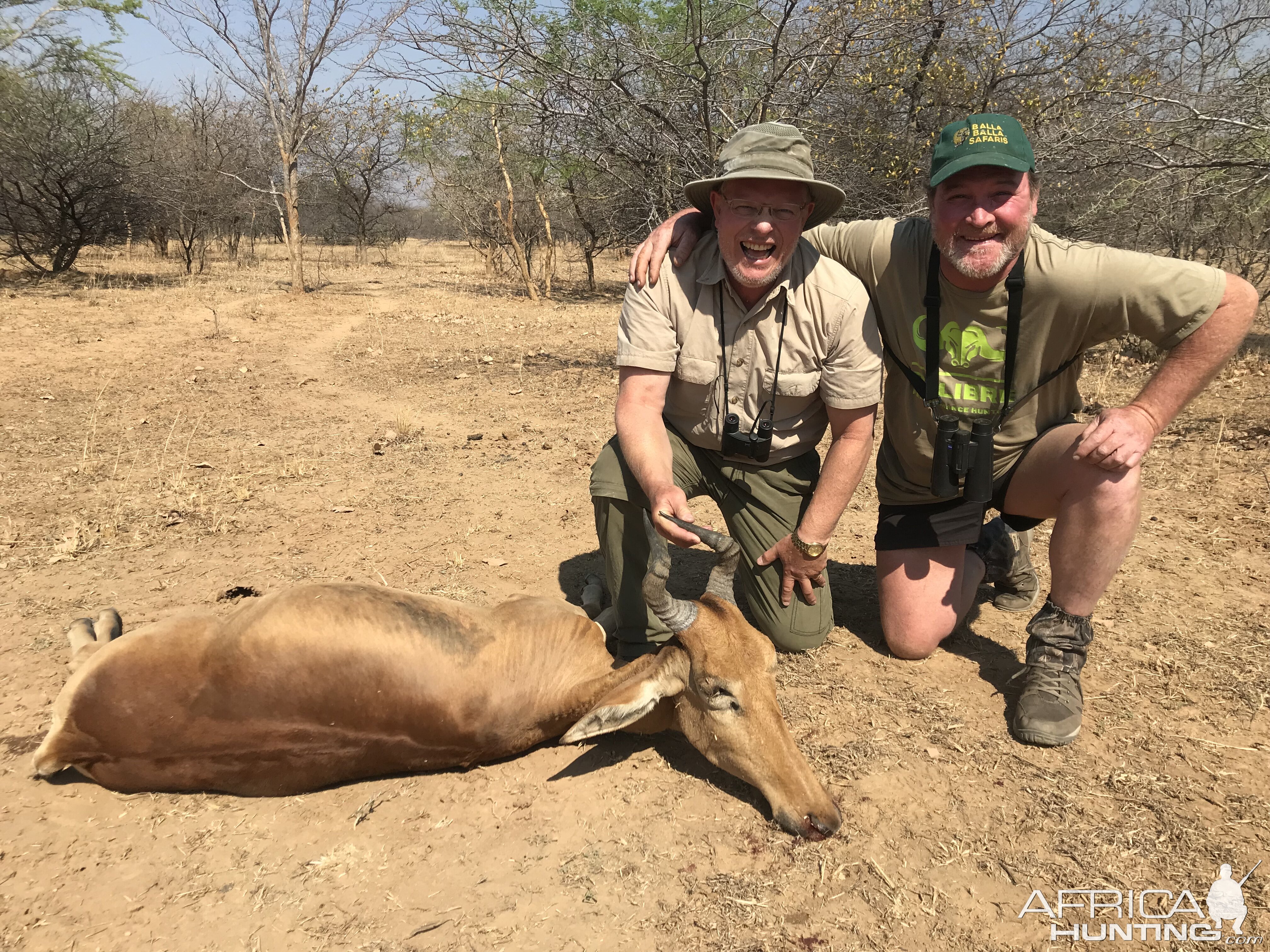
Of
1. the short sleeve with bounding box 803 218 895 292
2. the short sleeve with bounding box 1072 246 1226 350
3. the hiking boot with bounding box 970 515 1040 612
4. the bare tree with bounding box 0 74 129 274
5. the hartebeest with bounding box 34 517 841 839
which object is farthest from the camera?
the bare tree with bounding box 0 74 129 274

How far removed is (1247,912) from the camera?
9.04 feet

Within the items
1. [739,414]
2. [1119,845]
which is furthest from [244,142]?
[1119,845]

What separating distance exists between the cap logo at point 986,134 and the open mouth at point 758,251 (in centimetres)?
90

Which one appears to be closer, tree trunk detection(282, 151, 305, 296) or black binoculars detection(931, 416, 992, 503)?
black binoculars detection(931, 416, 992, 503)

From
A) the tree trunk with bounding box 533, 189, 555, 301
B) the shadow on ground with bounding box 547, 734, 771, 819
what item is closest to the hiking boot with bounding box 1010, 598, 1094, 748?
the shadow on ground with bounding box 547, 734, 771, 819

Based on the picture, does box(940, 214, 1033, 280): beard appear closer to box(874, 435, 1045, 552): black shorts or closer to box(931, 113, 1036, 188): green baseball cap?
box(931, 113, 1036, 188): green baseball cap

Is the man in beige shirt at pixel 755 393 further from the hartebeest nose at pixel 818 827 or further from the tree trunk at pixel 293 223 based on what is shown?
the tree trunk at pixel 293 223

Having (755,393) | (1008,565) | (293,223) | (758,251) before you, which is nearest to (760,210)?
(758,251)

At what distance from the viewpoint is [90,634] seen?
4.12 metres

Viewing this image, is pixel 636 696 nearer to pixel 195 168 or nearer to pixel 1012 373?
pixel 1012 373

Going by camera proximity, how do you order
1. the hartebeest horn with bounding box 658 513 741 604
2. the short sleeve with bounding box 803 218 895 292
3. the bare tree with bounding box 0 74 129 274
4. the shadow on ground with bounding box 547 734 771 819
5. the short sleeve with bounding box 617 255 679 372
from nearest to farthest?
1. the hartebeest horn with bounding box 658 513 741 604
2. the shadow on ground with bounding box 547 734 771 819
3. the short sleeve with bounding box 617 255 679 372
4. the short sleeve with bounding box 803 218 895 292
5. the bare tree with bounding box 0 74 129 274

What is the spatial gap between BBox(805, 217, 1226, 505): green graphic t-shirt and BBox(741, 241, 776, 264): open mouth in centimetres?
65

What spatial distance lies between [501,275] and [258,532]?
2039 cm

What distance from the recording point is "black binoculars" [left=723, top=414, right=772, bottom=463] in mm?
4223
